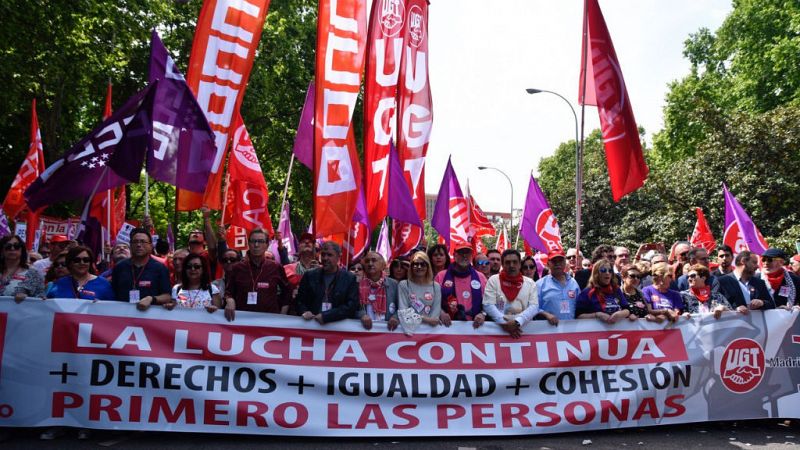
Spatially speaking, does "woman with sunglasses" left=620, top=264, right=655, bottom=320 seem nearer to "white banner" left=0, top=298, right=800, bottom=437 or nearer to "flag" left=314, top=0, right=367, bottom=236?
"white banner" left=0, top=298, right=800, bottom=437

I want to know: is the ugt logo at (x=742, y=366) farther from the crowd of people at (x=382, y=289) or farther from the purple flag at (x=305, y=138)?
the purple flag at (x=305, y=138)

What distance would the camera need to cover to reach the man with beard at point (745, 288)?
277 inches

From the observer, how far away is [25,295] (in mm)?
5887

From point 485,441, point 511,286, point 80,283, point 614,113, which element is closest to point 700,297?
point 511,286

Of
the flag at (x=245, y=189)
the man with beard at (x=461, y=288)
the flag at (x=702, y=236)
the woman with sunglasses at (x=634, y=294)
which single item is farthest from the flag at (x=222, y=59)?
the flag at (x=702, y=236)

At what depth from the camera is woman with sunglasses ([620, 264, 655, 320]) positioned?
6.76 m

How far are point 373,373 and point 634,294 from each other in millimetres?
2718

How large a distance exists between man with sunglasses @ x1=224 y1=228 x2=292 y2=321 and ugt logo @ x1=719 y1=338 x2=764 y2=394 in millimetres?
4264

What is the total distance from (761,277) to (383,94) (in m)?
4.86

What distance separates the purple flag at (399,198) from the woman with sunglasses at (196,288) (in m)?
2.86

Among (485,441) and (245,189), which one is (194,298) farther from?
(245,189)

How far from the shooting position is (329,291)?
6.38m

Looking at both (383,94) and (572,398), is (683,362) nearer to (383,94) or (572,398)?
(572,398)

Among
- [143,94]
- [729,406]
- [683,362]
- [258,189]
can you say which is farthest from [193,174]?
[729,406]
